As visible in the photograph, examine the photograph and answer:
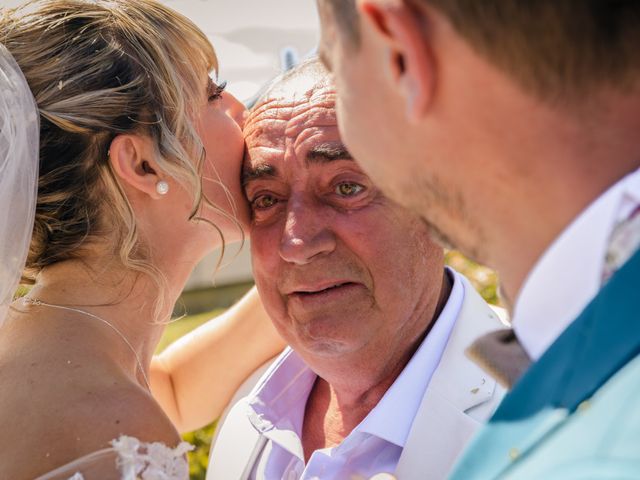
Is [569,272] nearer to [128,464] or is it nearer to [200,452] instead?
[128,464]

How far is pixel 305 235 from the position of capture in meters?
3.00

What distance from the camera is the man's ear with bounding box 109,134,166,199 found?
111 inches

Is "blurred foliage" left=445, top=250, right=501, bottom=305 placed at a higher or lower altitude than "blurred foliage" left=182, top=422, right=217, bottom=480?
higher

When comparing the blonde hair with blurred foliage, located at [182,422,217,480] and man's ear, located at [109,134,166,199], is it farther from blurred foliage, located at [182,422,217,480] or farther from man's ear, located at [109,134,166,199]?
blurred foliage, located at [182,422,217,480]

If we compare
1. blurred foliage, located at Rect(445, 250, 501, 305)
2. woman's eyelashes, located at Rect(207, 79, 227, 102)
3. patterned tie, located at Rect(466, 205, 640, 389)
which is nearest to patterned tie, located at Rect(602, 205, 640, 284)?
patterned tie, located at Rect(466, 205, 640, 389)

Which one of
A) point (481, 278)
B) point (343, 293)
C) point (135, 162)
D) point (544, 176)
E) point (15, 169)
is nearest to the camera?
point (544, 176)

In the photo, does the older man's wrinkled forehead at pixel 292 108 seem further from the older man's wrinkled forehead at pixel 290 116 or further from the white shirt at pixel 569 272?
the white shirt at pixel 569 272

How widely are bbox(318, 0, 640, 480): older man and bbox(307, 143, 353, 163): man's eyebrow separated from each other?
4.95ft

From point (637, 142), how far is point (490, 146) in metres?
0.23

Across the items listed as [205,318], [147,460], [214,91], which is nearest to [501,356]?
[147,460]

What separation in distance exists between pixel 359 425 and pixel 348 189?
84 centimetres

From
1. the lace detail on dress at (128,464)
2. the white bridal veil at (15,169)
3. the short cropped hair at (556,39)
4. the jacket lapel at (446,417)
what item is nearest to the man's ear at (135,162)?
the white bridal veil at (15,169)

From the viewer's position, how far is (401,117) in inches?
59.1

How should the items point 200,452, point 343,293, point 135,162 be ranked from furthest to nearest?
point 200,452 → point 343,293 → point 135,162
